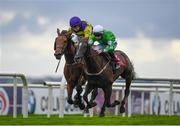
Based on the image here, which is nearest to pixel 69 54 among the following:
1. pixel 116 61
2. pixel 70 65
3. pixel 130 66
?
pixel 70 65

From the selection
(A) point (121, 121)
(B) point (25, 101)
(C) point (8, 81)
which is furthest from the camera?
(C) point (8, 81)

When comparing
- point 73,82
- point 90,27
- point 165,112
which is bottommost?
point 165,112

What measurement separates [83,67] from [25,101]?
2.64 metres

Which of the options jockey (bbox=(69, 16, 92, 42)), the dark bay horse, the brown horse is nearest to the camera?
the dark bay horse

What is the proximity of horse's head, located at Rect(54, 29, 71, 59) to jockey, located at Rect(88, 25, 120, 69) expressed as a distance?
1.43 feet

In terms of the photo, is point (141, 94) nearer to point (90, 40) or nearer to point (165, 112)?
point (165, 112)

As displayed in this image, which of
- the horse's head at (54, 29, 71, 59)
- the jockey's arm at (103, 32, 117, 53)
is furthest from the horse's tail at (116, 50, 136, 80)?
the horse's head at (54, 29, 71, 59)

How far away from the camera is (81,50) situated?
14.1 metres

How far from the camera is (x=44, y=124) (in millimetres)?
13375

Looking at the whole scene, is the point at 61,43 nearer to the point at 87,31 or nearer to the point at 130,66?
the point at 87,31

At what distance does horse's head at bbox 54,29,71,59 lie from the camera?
47.2 ft

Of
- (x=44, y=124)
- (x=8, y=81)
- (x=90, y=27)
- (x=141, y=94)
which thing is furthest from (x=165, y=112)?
(x=44, y=124)

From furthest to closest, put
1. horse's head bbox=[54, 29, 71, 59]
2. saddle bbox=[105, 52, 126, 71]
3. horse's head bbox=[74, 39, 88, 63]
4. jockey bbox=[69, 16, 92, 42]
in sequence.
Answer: saddle bbox=[105, 52, 126, 71], jockey bbox=[69, 16, 92, 42], horse's head bbox=[54, 29, 71, 59], horse's head bbox=[74, 39, 88, 63]

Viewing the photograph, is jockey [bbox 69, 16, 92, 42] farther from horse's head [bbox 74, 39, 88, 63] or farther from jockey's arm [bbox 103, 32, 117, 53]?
horse's head [bbox 74, 39, 88, 63]
